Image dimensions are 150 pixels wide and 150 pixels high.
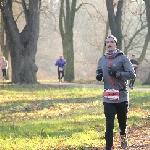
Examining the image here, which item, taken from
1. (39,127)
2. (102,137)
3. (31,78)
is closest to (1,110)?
(39,127)

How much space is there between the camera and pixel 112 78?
769 centimetres

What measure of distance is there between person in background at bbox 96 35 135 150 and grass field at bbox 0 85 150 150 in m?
0.83

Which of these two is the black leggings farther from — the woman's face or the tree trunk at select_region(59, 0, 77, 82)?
the tree trunk at select_region(59, 0, 77, 82)

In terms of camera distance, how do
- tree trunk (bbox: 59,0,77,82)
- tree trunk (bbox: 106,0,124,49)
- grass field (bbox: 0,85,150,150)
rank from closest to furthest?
grass field (bbox: 0,85,150,150) → tree trunk (bbox: 106,0,124,49) → tree trunk (bbox: 59,0,77,82)

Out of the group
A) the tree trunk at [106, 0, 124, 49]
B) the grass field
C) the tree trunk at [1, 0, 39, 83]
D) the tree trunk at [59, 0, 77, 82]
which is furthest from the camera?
the tree trunk at [59, 0, 77, 82]

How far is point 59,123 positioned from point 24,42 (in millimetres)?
15973

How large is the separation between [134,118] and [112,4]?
15.1 meters

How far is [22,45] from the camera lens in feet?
89.2

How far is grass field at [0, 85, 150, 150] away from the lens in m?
8.77

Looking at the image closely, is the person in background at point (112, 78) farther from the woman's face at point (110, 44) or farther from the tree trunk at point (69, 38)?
the tree trunk at point (69, 38)

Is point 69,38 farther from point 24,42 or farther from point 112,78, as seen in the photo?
point 112,78

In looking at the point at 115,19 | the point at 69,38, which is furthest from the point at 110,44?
the point at 69,38

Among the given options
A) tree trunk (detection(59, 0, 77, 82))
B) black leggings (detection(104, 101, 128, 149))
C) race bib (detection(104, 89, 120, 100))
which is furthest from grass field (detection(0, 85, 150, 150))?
tree trunk (detection(59, 0, 77, 82))

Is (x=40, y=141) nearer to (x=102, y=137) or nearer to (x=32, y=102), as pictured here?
(x=102, y=137)
